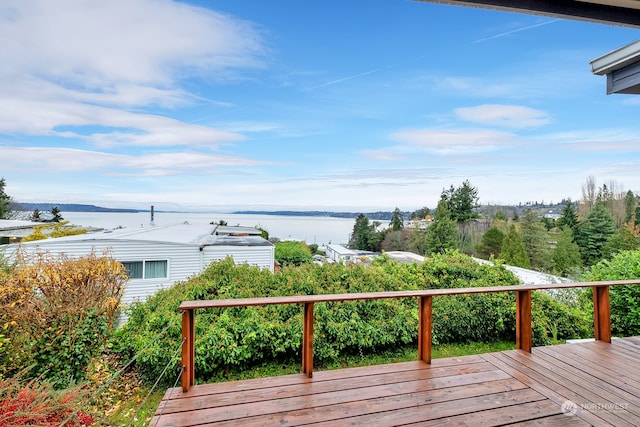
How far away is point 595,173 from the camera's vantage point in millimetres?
21125

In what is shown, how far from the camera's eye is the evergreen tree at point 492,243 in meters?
22.1

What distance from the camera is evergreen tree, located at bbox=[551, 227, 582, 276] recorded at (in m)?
19.2

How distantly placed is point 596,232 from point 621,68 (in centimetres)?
2283

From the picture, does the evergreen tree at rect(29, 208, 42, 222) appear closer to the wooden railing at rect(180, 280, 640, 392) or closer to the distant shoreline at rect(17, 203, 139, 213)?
the distant shoreline at rect(17, 203, 139, 213)

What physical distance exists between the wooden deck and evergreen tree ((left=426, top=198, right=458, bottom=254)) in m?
21.3

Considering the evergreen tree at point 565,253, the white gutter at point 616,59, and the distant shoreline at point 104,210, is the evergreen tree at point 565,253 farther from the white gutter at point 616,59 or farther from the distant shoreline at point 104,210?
the white gutter at point 616,59

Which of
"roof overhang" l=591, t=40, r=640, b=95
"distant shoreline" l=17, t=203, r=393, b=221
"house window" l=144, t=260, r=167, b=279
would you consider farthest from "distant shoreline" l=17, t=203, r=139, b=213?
"roof overhang" l=591, t=40, r=640, b=95

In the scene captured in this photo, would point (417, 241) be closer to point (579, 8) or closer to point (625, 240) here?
point (625, 240)

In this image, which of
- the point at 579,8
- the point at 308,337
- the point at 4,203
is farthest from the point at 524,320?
the point at 4,203

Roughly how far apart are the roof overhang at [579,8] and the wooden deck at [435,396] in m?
2.34

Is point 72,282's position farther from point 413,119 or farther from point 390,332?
point 413,119

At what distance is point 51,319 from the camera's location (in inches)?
173

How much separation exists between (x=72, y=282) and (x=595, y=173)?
87.9ft

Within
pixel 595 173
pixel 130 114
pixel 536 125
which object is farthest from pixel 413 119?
pixel 595 173
